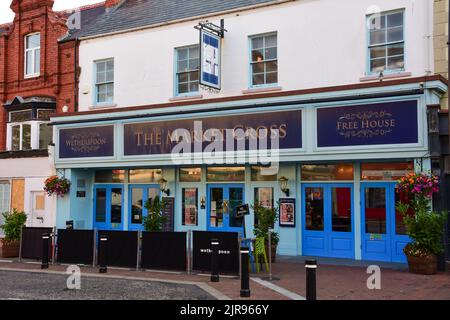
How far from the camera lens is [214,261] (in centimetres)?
1085

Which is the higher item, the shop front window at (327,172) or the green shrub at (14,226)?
the shop front window at (327,172)

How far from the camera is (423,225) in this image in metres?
11.7

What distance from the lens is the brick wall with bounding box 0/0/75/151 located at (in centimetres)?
1948

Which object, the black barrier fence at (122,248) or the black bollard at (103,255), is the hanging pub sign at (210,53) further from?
the black bollard at (103,255)

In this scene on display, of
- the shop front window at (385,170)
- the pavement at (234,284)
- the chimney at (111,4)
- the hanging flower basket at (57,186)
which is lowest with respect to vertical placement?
the pavement at (234,284)

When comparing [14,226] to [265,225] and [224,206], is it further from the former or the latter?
[265,225]

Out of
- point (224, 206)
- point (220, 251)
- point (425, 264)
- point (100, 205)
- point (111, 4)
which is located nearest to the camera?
point (220, 251)

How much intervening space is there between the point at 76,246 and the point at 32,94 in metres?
9.21

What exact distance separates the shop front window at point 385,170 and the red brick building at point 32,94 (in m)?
10.7

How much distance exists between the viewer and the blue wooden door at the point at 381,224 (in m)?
13.7

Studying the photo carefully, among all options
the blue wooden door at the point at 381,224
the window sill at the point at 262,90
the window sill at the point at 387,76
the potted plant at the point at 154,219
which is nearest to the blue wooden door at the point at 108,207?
the potted plant at the point at 154,219

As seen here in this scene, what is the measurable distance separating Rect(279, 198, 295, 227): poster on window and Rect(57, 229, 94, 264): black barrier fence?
18.0ft

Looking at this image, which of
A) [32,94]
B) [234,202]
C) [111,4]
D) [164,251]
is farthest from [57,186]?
[111,4]

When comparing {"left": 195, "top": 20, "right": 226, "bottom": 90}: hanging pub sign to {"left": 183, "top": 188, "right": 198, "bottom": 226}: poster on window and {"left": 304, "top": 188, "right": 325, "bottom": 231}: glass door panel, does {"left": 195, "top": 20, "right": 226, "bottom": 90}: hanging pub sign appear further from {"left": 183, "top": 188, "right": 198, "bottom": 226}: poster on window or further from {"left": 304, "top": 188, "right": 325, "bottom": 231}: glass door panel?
{"left": 304, "top": 188, "right": 325, "bottom": 231}: glass door panel
